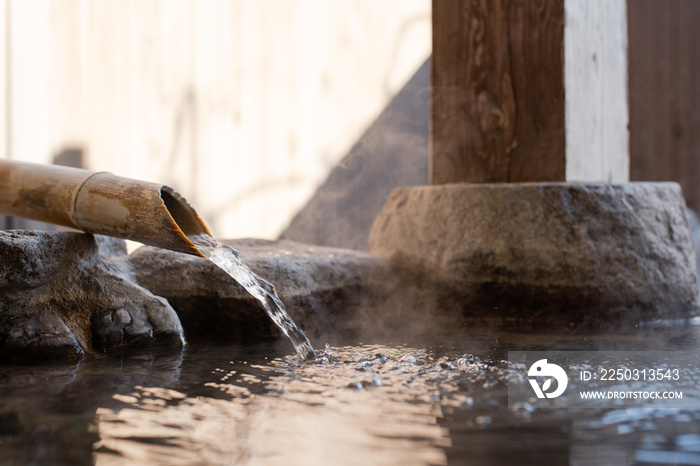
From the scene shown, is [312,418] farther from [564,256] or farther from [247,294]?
[564,256]

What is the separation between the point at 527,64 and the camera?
287 centimetres

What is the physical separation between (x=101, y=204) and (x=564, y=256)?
176 centimetres

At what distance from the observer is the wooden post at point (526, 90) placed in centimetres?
283

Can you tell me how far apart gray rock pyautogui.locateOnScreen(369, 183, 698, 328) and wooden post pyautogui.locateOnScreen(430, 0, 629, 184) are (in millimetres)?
214

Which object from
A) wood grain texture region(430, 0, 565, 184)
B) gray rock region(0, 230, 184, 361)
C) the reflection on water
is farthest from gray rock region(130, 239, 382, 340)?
wood grain texture region(430, 0, 565, 184)

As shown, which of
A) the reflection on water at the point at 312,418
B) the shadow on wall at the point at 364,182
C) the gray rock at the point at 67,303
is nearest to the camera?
A: the reflection on water at the point at 312,418

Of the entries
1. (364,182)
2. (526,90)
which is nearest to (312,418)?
(526,90)

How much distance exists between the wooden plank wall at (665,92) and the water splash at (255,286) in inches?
177

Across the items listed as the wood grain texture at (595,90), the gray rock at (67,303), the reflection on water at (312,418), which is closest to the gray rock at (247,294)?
the gray rock at (67,303)

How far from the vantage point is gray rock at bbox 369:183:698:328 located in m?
2.68

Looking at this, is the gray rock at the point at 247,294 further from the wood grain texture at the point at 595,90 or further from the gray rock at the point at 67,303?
the wood grain texture at the point at 595,90

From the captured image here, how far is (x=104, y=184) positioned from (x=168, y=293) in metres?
0.55

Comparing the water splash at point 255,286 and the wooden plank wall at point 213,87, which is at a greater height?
the wooden plank wall at point 213,87

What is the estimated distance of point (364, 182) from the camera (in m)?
5.13
